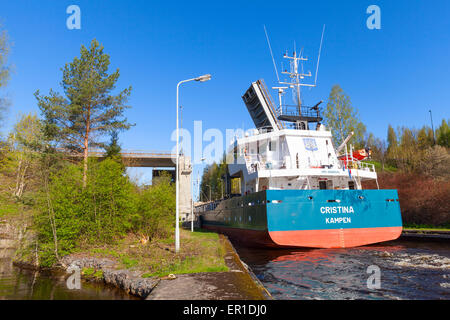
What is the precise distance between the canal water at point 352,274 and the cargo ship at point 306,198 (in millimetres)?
1095

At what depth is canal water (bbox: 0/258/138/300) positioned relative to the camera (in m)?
7.65

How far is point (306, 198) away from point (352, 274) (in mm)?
5130

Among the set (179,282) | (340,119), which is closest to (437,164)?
(340,119)

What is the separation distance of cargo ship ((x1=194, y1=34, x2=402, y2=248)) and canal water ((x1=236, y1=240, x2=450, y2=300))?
1.10 meters

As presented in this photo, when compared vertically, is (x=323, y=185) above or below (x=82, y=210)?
above

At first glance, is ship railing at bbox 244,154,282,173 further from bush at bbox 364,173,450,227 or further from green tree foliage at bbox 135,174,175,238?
bush at bbox 364,173,450,227

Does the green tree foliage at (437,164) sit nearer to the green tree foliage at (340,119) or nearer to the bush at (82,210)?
the green tree foliage at (340,119)

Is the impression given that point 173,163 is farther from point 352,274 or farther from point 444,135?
point 444,135

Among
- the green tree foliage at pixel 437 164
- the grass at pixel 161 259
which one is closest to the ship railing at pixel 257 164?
the grass at pixel 161 259

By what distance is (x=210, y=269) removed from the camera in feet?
26.6

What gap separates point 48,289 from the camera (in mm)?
8578

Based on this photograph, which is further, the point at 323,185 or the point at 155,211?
the point at 323,185
